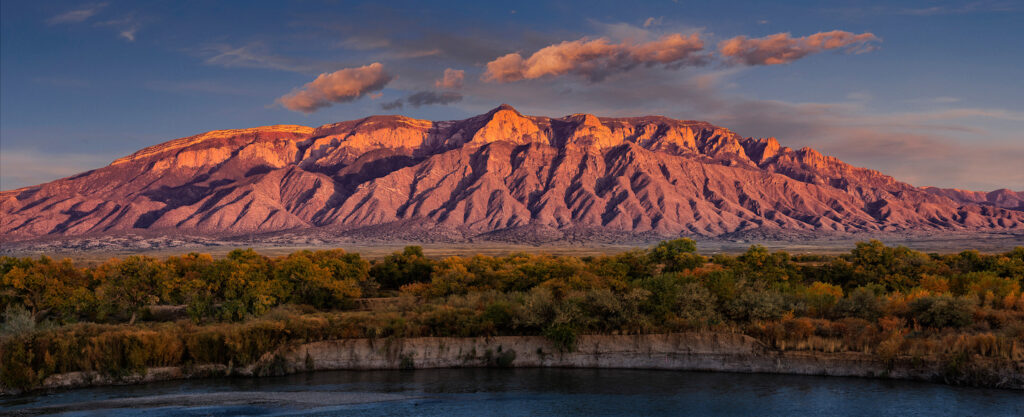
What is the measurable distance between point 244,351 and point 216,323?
7984 mm

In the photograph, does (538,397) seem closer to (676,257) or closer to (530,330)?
(530,330)

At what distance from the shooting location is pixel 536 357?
41.8m

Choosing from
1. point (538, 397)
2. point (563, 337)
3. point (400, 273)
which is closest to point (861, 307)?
point (563, 337)

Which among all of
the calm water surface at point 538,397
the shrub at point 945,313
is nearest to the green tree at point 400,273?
the calm water surface at point 538,397

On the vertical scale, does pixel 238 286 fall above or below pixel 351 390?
above

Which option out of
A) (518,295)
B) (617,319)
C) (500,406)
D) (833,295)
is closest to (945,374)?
(833,295)

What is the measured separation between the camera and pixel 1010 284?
49.1 meters

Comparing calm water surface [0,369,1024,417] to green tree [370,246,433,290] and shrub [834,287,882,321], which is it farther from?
green tree [370,246,433,290]

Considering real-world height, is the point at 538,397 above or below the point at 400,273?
below

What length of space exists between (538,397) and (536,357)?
7.39 meters

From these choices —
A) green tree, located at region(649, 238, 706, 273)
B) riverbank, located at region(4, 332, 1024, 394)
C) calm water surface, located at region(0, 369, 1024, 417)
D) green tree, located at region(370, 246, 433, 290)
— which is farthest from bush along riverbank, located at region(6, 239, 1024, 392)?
green tree, located at region(370, 246, 433, 290)

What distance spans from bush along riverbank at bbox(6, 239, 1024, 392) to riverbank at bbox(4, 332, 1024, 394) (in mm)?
69

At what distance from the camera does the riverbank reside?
Answer: 124 ft

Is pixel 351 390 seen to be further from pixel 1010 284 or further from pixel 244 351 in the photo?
pixel 1010 284
